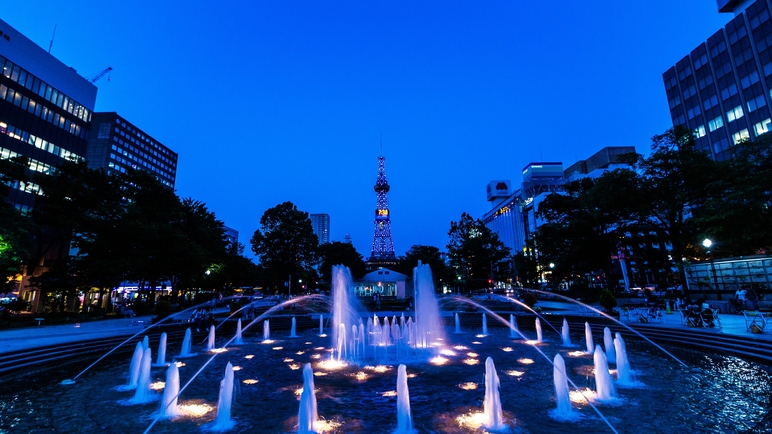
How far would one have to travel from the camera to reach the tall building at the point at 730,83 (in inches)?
1845

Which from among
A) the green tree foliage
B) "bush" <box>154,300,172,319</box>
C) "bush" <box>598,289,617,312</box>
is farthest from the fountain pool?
the green tree foliage

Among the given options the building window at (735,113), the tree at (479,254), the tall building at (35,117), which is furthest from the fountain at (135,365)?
the building window at (735,113)

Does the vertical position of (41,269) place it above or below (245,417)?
above

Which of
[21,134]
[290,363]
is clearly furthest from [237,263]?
[290,363]

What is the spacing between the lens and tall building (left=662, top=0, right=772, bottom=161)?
46875mm

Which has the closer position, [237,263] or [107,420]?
[107,420]

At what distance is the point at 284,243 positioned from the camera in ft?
178

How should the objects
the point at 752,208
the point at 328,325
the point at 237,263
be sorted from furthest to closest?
the point at 237,263 < the point at 328,325 < the point at 752,208

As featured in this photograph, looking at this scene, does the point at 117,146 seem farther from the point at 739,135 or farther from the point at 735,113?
the point at 739,135

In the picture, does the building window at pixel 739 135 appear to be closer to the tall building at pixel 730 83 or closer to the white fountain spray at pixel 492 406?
the tall building at pixel 730 83

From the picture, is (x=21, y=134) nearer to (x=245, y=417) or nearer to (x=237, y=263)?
(x=237, y=263)

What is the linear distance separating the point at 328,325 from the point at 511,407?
17.3m

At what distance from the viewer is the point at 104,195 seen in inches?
1155

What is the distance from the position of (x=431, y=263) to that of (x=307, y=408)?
62781 mm
